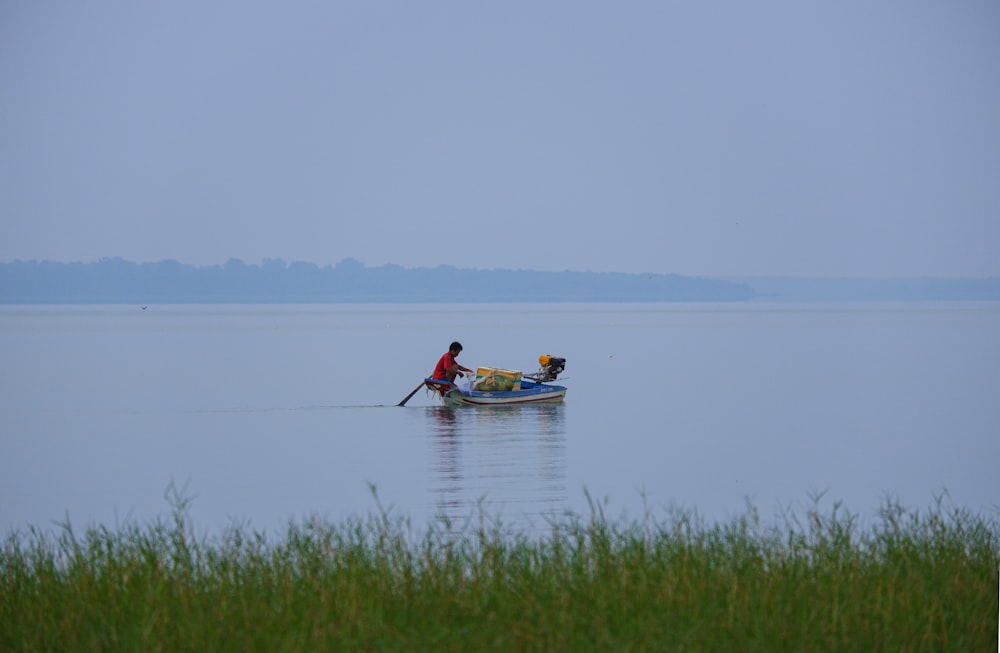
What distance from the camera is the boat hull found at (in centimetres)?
3316

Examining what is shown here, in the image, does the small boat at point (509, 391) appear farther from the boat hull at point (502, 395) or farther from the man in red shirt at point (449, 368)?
the man in red shirt at point (449, 368)

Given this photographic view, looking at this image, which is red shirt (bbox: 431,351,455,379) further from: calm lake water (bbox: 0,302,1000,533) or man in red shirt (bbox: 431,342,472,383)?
calm lake water (bbox: 0,302,1000,533)

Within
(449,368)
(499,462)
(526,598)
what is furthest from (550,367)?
(526,598)

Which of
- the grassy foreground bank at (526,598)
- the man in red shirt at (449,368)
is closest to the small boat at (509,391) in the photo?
the man in red shirt at (449,368)

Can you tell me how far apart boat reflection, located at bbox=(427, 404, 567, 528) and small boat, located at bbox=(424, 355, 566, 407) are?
0.27m

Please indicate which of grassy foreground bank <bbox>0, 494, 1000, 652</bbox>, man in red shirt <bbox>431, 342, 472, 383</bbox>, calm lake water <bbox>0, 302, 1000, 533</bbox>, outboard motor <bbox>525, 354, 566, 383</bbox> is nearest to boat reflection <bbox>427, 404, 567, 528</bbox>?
calm lake water <bbox>0, 302, 1000, 533</bbox>

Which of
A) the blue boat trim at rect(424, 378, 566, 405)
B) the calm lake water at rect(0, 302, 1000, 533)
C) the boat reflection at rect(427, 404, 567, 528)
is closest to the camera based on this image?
the boat reflection at rect(427, 404, 567, 528)

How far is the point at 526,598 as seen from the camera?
32.5 feet

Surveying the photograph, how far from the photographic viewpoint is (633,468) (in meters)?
25.1

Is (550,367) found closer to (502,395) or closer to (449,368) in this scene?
(502,395)

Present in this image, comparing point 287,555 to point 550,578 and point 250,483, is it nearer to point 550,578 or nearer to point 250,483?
point 550,578

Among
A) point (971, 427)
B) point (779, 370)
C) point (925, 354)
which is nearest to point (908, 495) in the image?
point (971, 427)

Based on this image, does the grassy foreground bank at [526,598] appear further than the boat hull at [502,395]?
No

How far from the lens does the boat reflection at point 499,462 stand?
18891 mm
